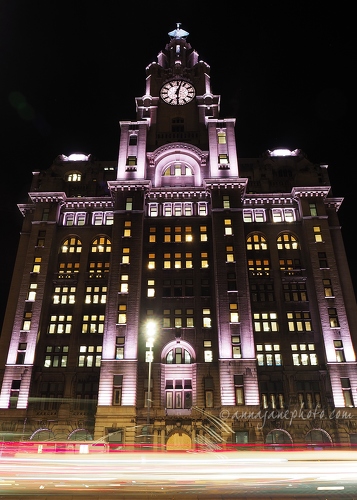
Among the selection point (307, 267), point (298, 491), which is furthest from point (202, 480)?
point (307, 267)

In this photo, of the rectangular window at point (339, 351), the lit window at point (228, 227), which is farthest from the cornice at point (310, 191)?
the rectangular window at point (339, 351)

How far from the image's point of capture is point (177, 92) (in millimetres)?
91000

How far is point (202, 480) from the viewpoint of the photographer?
20.6 m

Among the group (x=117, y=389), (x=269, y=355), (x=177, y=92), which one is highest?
(x=177, y=92)

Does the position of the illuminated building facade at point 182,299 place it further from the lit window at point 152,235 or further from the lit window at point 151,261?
the lit window at point 152,235

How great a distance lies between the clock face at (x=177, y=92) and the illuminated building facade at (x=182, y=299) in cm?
371

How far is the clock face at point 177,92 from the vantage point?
295 feet

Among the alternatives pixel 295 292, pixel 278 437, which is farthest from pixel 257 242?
pixel 278 437

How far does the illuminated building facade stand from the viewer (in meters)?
58.9

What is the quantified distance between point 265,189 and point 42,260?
4258 cm

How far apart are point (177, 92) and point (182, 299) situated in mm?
47988

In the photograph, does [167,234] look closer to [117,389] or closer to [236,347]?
[236,347]

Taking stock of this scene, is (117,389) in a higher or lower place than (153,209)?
lower

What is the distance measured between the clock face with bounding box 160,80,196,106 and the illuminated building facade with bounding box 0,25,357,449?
146 inches
